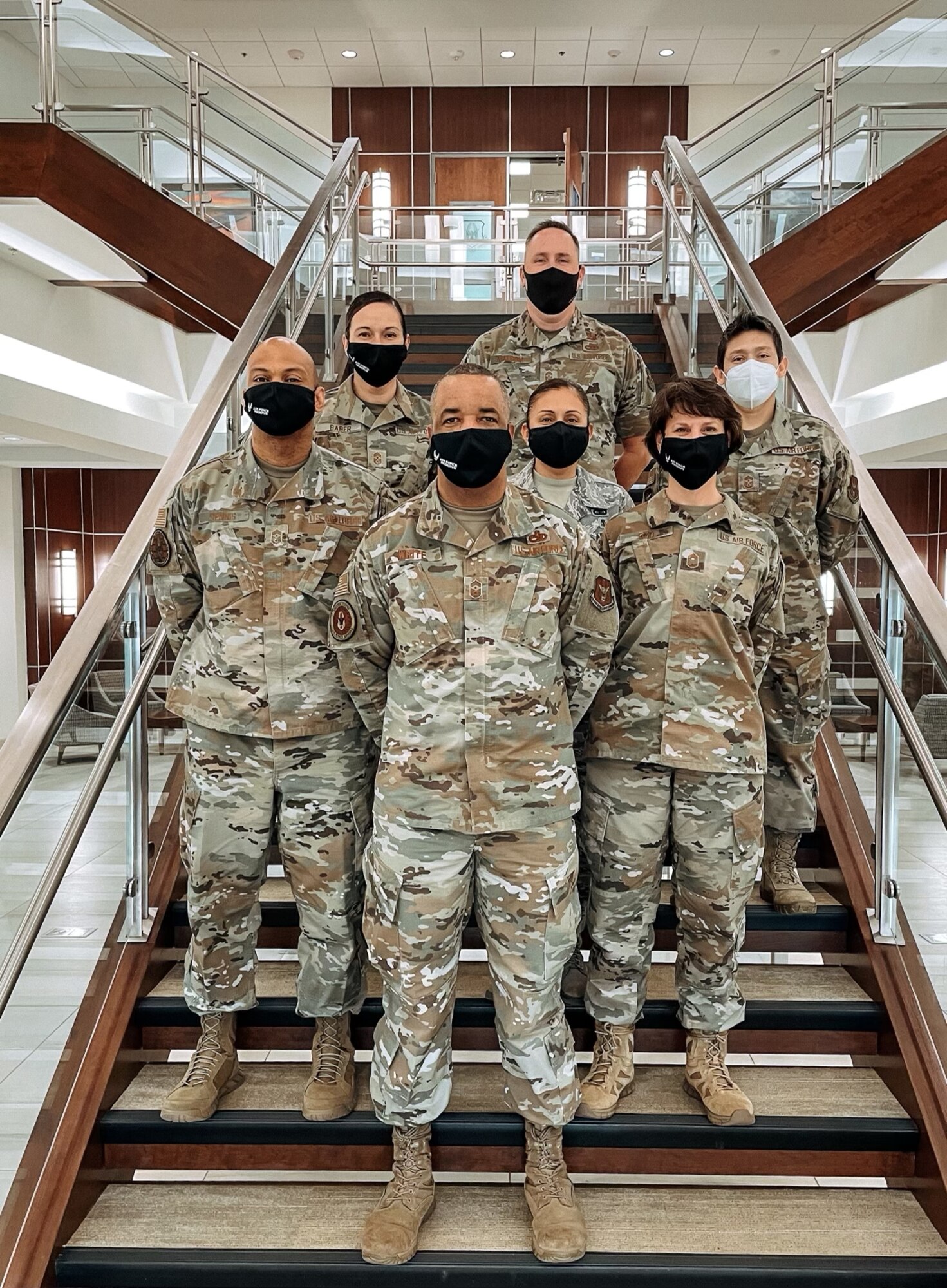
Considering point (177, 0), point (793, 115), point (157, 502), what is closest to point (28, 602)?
point (177, 0)

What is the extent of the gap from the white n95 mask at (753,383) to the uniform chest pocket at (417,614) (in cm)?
107

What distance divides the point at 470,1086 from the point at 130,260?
14.0 ft

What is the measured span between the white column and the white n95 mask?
34.9ft

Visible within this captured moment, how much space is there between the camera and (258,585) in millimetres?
2189

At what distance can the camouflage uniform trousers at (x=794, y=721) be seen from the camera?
257cm

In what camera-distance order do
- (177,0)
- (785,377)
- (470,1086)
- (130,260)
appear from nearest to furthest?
(470,1086)
(785,377)
(130,260)
(177,0)

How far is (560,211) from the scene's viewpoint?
1038cm

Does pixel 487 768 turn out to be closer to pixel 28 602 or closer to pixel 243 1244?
pixel 243 1244

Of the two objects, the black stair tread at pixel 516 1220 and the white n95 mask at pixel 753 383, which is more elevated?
the white n95 mask at pixel 753 383

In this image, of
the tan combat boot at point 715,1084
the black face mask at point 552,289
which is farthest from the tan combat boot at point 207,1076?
the black face mask at point 552,289

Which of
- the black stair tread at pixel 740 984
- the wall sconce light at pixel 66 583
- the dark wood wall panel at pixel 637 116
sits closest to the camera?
the black stair tread at pixel 740 984

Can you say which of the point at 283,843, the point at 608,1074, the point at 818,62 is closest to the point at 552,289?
the point at 283,843

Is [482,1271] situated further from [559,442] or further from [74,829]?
[559,442]

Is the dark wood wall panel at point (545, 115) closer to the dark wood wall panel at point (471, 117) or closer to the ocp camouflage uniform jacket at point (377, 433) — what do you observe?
the dark wood wall panel at point (471, 117)
